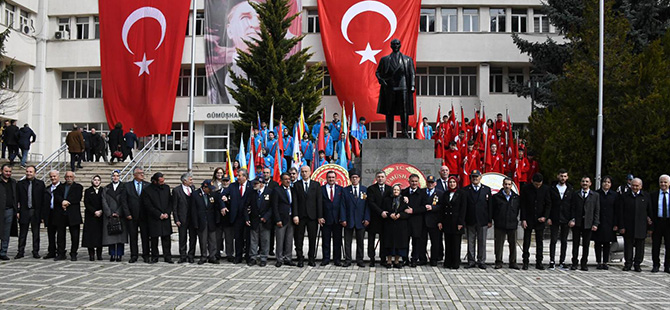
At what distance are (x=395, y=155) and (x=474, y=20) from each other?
20.1 m

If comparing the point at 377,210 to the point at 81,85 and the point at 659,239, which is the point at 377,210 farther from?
the point at 81,85

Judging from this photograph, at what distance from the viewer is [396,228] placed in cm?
1096

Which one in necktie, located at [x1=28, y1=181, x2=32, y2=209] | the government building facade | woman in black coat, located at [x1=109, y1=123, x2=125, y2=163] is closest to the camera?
necktie, located at [x1=28, y1=181, x2=32, y2=209]

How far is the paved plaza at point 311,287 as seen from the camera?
7.56 metres

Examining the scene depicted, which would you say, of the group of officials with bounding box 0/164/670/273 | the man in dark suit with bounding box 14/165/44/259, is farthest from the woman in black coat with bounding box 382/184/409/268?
the man in dark suit with bounding box 14/165/44/259

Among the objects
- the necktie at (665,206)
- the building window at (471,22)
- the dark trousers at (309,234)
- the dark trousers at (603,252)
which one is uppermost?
the building window at (471,22)

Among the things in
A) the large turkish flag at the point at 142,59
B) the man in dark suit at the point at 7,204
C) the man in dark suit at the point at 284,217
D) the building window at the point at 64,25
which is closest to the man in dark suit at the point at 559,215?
the man in dark suit at the point at 284,217

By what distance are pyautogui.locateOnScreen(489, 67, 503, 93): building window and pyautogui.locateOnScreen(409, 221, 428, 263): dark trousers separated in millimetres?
22319

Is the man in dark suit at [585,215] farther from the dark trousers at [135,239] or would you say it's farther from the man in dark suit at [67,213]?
the man in dark suit at [67,213]

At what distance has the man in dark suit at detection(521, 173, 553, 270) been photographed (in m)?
11.2

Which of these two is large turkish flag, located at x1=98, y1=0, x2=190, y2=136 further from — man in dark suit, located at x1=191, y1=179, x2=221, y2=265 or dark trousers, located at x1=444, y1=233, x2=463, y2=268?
dark trousers, located at x1=444, y1=233, x2=463, y2=268

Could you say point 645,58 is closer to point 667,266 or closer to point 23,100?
point 667,266

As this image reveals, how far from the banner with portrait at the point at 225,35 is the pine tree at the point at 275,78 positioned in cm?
233

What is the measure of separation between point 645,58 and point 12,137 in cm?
2298
